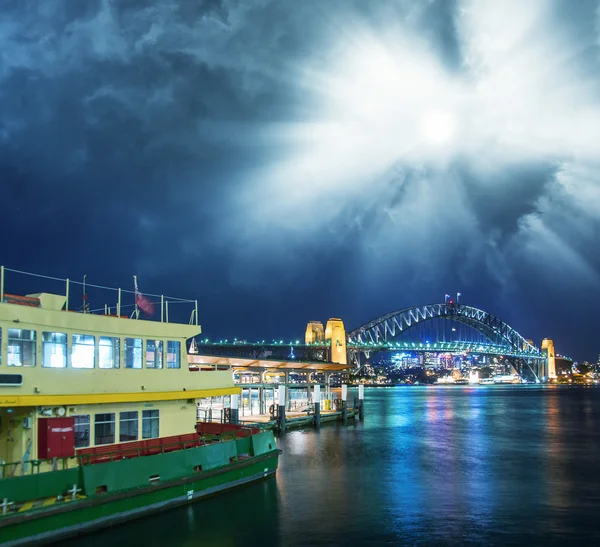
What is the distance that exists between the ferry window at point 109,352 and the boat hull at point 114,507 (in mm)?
3641

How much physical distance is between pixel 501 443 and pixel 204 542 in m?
32.0

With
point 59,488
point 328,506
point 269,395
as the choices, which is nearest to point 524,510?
point 328,506

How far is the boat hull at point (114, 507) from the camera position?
15.0 metres

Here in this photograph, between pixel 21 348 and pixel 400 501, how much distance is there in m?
14.9

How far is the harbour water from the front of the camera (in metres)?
19.1

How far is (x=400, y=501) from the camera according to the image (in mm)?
24578

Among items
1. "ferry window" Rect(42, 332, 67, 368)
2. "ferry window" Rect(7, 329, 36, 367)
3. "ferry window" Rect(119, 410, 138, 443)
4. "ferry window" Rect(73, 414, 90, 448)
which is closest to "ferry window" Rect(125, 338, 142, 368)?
"ferry window" Rect(119, 410, 138, 443)

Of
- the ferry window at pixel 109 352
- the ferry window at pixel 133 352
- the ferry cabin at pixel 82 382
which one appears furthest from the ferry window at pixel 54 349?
the ferry window at pixel 133 352

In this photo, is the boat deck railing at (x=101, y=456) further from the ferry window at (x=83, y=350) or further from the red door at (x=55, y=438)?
the ferry window at (x=83, y=350)

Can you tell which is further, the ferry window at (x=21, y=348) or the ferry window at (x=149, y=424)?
the ferry window at (x=149, y=424)

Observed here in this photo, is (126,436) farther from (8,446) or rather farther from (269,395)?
(269,395)

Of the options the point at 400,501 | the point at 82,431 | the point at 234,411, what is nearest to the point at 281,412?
the point at 234,411

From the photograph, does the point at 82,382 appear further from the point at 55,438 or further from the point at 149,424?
the point at 149,424

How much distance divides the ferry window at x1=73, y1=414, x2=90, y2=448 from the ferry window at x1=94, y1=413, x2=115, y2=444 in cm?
28
